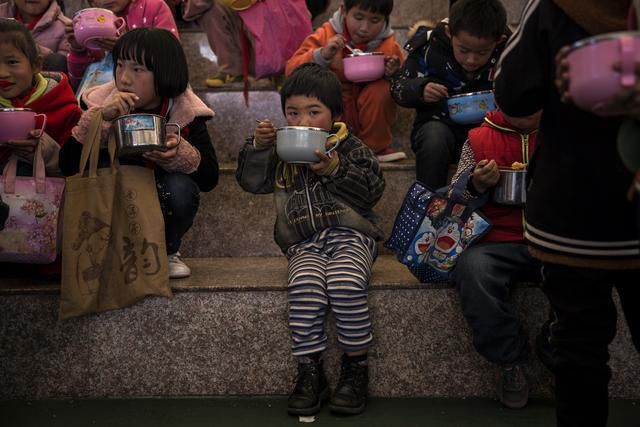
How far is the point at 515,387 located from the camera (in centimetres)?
205

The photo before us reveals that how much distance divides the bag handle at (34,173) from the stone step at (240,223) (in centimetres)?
62

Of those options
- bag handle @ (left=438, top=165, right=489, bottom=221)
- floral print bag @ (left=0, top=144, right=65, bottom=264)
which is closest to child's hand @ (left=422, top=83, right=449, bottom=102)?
bag handle @ (left=438, top=165, right=489, bottom=221)

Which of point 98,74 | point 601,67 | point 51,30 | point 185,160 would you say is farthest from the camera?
point 51,30

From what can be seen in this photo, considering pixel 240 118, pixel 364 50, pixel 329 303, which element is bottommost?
pixel 329 303

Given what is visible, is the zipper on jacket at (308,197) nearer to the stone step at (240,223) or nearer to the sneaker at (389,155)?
the stone step at (240,223)

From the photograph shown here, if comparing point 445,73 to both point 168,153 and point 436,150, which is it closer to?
point 436,150

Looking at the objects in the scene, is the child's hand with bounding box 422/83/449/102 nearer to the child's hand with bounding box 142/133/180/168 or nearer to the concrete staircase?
the concrete staircase

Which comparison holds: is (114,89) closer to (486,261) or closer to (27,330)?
(27,330)

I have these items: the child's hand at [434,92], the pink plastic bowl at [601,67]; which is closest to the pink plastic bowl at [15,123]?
the child's hand at [434,92]

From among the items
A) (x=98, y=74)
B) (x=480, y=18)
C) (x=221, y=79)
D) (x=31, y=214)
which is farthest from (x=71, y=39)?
(x=480, y=18)

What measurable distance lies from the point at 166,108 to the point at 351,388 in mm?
918

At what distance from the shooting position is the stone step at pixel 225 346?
2.15 m

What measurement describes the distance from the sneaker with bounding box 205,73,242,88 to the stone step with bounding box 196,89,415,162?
219 millimetres

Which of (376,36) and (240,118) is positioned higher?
(376,36)
